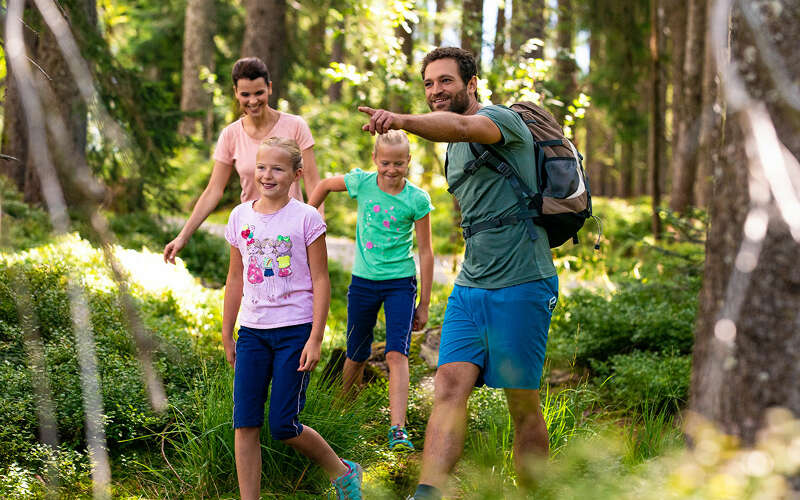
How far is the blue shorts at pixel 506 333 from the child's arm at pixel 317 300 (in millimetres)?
620

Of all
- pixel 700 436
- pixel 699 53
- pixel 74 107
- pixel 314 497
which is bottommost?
pixel 314 497

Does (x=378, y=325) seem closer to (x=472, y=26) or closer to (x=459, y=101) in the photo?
(x=459, y=101)

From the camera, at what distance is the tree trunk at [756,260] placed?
8.54ft

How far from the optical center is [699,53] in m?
15.0

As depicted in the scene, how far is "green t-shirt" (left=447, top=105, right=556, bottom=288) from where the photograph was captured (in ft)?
11.9

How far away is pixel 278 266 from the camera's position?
3.88 meters

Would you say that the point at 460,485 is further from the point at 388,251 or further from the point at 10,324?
the point at 10,324

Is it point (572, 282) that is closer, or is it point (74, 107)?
point (74, 107)

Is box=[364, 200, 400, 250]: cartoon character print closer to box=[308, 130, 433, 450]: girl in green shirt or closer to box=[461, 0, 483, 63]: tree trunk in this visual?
box=[308, 130, 433, 450]: girl in green shirt

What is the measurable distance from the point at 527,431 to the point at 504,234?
3.23 ft

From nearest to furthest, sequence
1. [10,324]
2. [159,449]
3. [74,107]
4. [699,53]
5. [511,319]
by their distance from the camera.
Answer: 1. [511,319]
2. [159,449]
3. [10,324]
4. [74,107]
5. [699,53]

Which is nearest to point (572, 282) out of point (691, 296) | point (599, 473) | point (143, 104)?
point (691, 296)

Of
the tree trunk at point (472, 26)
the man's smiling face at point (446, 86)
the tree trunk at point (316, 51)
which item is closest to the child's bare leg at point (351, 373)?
the man's smiling face at point (446, 86)

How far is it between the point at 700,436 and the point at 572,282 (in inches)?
394
